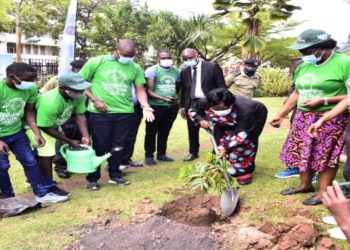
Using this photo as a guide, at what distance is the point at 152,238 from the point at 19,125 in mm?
1889

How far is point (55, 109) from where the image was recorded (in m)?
4.30

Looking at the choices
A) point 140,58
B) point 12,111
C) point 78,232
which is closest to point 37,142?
Result: point 12,111

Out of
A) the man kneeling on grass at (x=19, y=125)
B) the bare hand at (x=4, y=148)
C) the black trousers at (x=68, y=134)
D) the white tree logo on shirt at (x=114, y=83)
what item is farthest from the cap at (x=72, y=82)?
the black trousers at (x=68, y=134)

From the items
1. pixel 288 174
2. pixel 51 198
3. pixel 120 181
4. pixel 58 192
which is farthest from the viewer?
pixel 288 174

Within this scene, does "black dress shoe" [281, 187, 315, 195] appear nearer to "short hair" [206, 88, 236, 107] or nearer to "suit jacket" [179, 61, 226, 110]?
"short hair" [206, 88, 236, 107]

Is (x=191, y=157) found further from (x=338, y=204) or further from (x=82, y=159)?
(x=338, y=204)

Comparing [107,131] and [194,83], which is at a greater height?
[194,83]

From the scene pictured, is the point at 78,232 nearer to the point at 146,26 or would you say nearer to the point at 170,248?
the point at 170,248

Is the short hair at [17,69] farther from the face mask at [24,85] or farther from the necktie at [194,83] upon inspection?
the necktie at [194,83]

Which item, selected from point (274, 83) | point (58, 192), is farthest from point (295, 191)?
point (274, 83)

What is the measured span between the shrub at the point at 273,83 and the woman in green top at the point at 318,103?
15.5 meters

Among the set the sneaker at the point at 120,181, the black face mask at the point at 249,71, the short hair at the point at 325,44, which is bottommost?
the sneaker at the point at 120,181

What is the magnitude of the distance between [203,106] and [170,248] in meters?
2.13

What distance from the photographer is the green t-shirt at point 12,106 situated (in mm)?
3996
